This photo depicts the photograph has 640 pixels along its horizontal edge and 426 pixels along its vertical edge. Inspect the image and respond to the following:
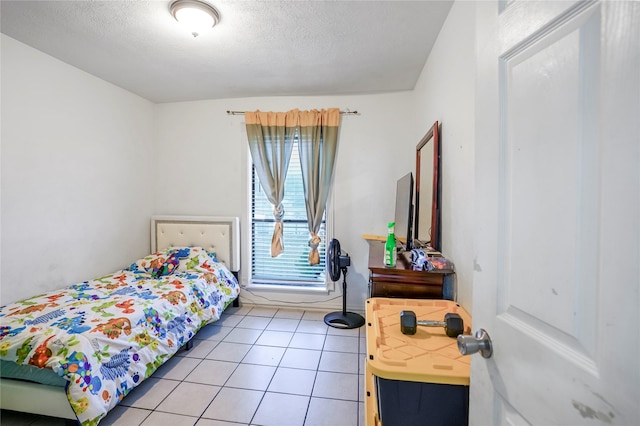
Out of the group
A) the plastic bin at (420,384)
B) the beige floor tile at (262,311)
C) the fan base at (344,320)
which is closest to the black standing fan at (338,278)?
the fan base at (344,320)

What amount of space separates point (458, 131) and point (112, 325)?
2.52 meters

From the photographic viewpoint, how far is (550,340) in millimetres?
584

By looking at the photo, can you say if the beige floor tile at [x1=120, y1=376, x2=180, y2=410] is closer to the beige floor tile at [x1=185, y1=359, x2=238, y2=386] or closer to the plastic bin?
the beige floor tile at [x1=185, y1=359, x2=238, y2=386]

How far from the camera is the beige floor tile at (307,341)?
2.64m

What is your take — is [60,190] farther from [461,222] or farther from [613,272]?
[613,272]

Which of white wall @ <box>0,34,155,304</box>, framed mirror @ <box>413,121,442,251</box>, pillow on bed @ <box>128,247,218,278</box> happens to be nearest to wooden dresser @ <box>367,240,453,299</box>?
framed mirror @ <box>413,121,442,251</box>

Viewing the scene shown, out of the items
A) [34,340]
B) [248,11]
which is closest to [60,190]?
[34,340]

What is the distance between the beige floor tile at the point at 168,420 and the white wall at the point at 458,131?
1792 mm

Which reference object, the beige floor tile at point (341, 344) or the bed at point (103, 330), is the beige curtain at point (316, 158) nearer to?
the beige floor tile at point (341, 344)

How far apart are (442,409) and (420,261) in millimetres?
882

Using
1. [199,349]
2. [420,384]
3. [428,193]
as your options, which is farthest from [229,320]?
[420,384]

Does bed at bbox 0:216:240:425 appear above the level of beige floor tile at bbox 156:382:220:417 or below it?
above

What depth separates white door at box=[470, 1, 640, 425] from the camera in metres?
0.45

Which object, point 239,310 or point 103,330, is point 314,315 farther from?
point 103,330
